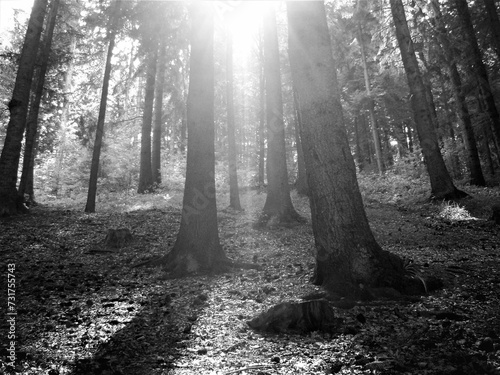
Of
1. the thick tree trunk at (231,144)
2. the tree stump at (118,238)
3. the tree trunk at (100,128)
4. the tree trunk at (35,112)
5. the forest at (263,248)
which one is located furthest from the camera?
the thick tree trunk at (231,144)

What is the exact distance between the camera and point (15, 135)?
1066 cm

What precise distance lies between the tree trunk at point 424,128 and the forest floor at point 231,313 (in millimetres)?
3265

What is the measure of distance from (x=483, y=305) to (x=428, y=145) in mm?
9599

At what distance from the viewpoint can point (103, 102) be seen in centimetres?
1305

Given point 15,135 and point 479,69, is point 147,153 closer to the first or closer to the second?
point 15,135

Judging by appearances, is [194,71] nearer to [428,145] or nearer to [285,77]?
[428,145]

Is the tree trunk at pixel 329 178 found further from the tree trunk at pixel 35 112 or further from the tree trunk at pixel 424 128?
the tree trunk at pixel 35 112

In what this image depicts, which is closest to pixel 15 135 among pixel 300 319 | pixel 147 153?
pixel 147 153

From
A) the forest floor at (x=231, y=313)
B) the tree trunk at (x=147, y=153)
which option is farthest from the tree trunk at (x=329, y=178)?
the tree trunk at (x=147, y=153)

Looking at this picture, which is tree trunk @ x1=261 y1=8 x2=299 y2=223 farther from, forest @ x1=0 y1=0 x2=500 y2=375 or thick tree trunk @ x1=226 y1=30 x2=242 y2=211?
thick tree trunk @ x1=226 y1=30 x2=242 y2=211

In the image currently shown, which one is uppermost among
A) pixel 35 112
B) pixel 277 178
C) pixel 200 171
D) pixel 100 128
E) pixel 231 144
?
pixel 35 112

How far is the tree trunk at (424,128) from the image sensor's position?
11914 mm

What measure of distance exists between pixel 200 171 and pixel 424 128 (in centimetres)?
950

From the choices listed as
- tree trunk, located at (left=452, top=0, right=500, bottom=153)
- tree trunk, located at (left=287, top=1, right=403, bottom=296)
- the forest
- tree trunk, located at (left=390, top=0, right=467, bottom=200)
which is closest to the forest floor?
the forest
